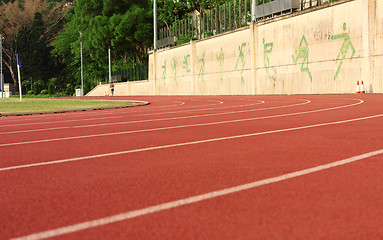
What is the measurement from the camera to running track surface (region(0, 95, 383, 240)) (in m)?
3.13

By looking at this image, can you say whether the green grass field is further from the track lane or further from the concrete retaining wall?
the track lane

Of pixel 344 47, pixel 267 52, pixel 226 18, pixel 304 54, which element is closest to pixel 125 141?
pixel 344 47

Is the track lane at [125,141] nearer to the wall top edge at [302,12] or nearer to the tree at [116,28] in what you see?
the wall top edge at [302,12]

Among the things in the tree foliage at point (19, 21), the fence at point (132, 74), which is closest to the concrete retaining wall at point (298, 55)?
the fence at point (132, 74)

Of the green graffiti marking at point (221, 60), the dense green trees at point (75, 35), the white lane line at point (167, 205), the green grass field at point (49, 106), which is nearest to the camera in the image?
the white lane line at point (167, 205)

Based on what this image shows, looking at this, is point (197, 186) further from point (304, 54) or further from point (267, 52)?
point (267, 52)

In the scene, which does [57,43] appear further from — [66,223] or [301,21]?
[66,223]

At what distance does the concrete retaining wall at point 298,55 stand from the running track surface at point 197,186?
15.6 metres

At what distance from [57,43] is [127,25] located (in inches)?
1074

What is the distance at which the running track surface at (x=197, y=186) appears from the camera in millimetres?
3135

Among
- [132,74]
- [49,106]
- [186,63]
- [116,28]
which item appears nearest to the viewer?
[49,106]

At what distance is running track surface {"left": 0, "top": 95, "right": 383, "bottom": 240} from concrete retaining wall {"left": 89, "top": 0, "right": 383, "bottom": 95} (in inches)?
613

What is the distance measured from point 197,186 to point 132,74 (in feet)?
172

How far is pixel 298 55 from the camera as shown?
26.9m
